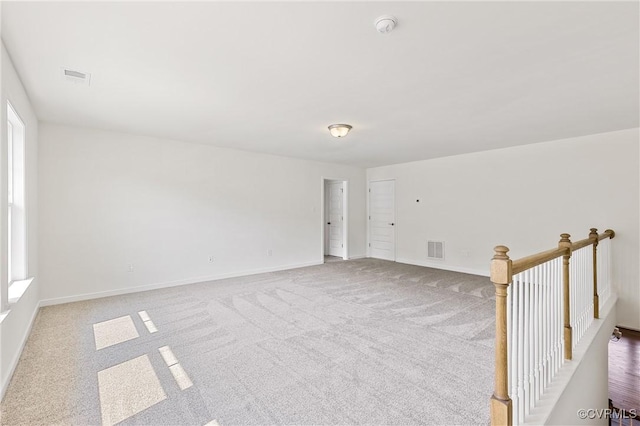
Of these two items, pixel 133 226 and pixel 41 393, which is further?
pixel 133 226

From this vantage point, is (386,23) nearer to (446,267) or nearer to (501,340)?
(501,340)

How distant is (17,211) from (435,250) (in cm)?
643

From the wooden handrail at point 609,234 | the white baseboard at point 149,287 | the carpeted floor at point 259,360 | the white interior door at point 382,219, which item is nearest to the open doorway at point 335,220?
the white interior door at point 382,219

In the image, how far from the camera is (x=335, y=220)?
7.73 m

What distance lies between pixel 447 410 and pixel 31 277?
4.30 meters

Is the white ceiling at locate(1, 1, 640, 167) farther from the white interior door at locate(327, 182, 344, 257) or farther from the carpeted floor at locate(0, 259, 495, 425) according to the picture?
the white interior door at locate(327, 182, 344, 257)

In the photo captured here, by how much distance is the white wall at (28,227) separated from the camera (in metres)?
2.07

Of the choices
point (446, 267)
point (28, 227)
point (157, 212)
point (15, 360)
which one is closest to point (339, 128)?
point (157, 212)

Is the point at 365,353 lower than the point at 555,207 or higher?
lower

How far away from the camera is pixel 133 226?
443cm

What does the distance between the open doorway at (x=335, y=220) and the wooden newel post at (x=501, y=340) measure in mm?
5491


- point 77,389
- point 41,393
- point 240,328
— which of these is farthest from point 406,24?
point 41,393

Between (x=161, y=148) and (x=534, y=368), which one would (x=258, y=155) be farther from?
(x=534, y=368)

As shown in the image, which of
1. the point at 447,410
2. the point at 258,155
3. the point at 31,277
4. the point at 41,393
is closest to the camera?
the point at 447,410
